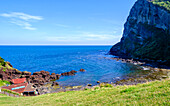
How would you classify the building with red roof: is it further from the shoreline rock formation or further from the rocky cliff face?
the rocky cliff face

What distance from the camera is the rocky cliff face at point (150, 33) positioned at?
70062 mm

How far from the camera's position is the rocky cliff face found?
70062mm

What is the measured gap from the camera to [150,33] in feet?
270

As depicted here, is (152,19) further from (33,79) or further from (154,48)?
(33,79)

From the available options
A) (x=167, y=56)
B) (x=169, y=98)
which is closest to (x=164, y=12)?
(x=167, y=56)

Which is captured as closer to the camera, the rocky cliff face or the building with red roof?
the building with red roof

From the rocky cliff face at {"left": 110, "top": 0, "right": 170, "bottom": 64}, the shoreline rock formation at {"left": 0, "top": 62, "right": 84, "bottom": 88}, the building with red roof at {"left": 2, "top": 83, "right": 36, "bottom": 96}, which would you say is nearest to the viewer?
the building with red roof at {"left": 2, "top": 83, "right": 36, "bottom": 96}

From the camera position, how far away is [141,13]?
293 feet

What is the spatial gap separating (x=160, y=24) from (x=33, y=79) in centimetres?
8527

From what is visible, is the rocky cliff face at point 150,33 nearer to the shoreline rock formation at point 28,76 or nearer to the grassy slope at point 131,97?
the shoreline rock formation at point 28,76

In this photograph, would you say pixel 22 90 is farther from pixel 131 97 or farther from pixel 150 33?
pixel 150 33

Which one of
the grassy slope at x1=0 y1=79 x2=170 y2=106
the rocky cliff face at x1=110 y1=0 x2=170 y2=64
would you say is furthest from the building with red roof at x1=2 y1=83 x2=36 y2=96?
the rocky cliff face at x1=110 y1=0 x2=170 y2=64

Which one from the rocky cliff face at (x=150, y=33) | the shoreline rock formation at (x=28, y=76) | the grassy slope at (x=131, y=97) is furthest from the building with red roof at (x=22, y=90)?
the rocky cliff face at (x=150, y=33)

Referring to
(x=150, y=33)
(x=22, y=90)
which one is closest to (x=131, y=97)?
(x=22, y=90)
